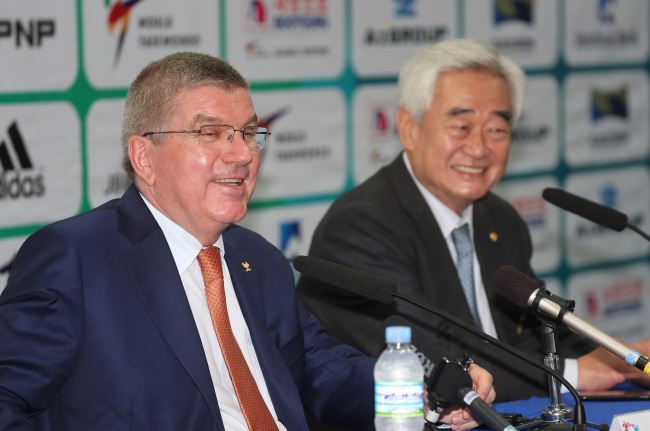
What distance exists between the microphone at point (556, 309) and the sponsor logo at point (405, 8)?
2964mm

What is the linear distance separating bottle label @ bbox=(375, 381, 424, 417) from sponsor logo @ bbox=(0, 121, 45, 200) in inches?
86.0

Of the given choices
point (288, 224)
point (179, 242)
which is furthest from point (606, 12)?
point (179, 242)

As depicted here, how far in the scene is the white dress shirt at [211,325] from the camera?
2.25 m

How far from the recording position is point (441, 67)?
10.8ft

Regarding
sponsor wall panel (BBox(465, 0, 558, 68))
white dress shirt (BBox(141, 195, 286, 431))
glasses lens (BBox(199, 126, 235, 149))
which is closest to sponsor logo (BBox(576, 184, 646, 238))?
sponsor wall panel (BBox(465, 0, 558, 68))

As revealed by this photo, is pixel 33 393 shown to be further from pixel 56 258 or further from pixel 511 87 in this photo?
pixel 511 87

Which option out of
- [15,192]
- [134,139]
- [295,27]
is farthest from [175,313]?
[295,27]

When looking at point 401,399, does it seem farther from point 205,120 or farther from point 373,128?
point 373,128

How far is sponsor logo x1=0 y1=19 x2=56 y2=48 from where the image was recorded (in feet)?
11.3

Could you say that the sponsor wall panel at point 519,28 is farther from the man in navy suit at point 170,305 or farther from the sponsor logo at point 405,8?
the man in navy suit at point 170,305

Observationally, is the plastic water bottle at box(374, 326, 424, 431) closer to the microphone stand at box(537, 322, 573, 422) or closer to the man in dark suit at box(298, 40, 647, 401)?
the microphone stand at box(537, 322, 573, 422)

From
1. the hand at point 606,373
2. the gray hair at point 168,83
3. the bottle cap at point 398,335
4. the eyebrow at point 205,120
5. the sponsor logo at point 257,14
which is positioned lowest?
the hand at point 606,373

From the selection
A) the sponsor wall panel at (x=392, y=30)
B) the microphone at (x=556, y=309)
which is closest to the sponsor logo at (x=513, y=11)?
the sponsor wall panel at (x=392, y=30)

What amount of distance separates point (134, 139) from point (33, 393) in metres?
0.71
